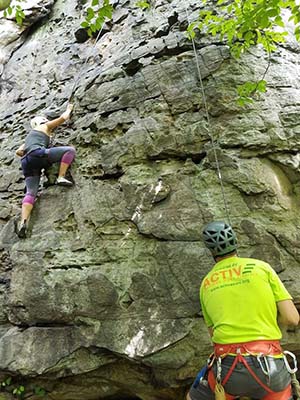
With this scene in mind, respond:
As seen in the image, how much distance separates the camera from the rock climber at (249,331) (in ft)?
8.83

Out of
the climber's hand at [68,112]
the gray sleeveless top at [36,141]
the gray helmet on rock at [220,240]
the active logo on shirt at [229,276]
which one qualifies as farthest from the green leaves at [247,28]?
the active logo on shirt at [229,276]

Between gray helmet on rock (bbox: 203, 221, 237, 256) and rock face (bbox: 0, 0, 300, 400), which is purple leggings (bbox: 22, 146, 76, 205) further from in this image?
gray helmet on rock (bbox: 203, 221, 237, 256)

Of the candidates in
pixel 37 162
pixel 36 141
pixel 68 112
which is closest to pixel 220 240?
pixel 37 162

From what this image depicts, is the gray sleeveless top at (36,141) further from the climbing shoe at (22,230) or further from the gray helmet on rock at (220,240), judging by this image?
the gray helmet on rock at (220,240)

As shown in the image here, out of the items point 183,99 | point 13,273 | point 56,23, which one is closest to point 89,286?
point 13,273

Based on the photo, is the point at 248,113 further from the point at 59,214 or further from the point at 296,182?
the point at 59,214

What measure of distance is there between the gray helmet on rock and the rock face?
50.6 inches

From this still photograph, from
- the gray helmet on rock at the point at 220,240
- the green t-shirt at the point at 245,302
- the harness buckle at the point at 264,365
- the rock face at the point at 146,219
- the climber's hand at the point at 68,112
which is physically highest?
the gray helmet on rock at the point at 220,240

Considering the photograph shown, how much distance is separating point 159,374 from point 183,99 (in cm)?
371

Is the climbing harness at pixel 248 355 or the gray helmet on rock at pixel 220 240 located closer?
the climbing harness at pixel 248 355

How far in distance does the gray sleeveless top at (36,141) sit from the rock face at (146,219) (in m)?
0.36

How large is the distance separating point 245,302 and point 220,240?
0.56m

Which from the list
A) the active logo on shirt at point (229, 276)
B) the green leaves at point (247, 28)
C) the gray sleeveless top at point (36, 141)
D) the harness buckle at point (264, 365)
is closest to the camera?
the harness buckle at point (264, 365)

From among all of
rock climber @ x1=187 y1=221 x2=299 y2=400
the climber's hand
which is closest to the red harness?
rock climber @ x1=187 y1=221 x2=299 y2=400
